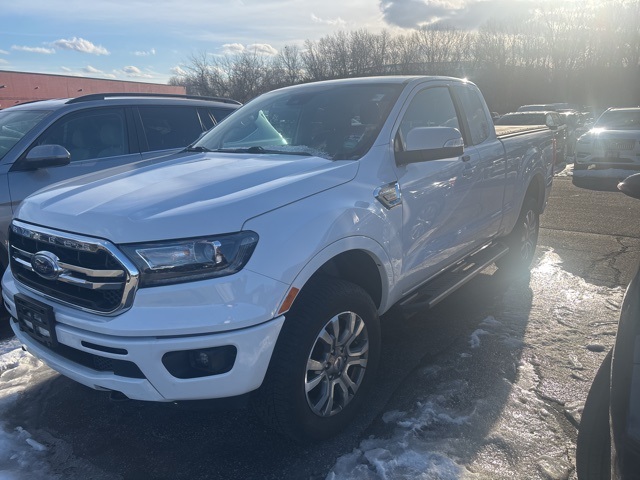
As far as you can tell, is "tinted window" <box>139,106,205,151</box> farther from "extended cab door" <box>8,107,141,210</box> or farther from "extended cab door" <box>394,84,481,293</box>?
"extended cab door" <box>394,84,481,293</box>

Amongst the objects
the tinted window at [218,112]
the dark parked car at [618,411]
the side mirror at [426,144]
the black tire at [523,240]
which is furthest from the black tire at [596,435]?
the tinted window at [218,112]

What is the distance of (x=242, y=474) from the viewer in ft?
8.69

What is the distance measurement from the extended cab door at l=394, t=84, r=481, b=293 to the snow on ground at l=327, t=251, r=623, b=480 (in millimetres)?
698

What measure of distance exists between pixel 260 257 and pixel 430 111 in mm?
2303

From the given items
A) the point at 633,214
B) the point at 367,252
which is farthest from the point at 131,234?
the point at 633,214

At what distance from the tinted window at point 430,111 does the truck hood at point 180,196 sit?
2.83 feet

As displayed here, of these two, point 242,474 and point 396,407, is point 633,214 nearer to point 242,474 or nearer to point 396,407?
point 396,407

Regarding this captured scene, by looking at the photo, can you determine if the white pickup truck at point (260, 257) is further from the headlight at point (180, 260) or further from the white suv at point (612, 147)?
the white suv at point (612, 147)

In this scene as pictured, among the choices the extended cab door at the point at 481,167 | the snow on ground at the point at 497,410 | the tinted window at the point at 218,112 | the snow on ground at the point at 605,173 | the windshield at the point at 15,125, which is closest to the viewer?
the snow on ground at the point at 497,410

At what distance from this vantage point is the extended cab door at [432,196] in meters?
3.32

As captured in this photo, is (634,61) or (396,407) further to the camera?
(634,61)

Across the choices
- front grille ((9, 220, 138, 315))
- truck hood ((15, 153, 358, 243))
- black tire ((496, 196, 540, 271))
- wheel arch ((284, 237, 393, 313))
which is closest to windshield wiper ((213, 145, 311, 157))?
truck hood ((15, 153, 358, 243))

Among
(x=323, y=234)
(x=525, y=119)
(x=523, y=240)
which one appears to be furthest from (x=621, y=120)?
(x=323, y=234)

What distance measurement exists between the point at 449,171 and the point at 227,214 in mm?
2008
